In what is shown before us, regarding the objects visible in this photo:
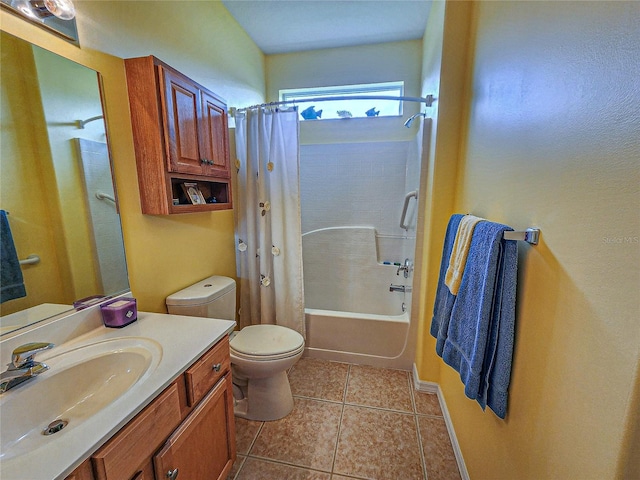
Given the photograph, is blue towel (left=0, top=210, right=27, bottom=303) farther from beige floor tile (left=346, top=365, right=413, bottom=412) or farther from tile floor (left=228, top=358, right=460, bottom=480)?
beige floor tile (left=346, top=365, right=413, bottom=412)

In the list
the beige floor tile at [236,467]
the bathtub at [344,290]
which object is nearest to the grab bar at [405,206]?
the bathtub at [344,290]

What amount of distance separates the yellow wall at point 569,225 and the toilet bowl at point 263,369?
1.01 meters

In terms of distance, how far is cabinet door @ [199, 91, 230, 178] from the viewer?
151 cm

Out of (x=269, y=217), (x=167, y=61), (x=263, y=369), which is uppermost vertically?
(x=167, y=61)

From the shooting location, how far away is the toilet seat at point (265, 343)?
4.84 ft

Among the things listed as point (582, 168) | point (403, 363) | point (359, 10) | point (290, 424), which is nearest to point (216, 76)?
point (359, 10)

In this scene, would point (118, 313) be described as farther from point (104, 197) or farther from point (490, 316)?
point (490, 316)

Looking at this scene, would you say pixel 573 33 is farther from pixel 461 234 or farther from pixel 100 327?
pixel 100 327

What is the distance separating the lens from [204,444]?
1005mm

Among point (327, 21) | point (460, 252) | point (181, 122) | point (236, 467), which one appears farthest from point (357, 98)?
point (236, 467)

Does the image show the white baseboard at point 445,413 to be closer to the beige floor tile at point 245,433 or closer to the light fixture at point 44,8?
the beige floor tile at point 245,433

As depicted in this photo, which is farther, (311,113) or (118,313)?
(311,113)

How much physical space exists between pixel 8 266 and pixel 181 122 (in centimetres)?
89

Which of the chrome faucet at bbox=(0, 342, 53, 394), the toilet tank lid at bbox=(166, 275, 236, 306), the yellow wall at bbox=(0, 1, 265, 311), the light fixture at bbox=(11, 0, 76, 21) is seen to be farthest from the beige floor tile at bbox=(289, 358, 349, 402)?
the light fixture at bbox=(11, 0, 76, 21)
